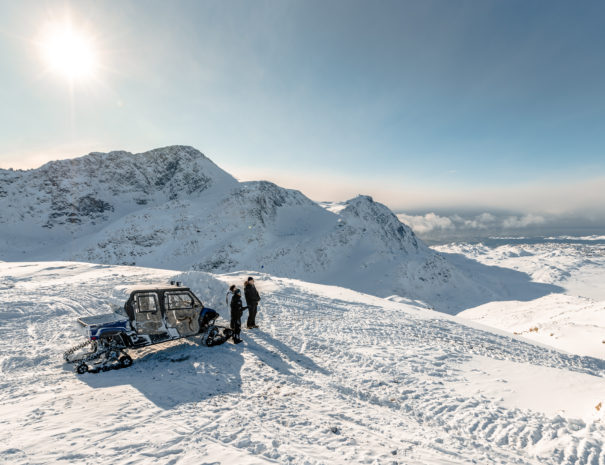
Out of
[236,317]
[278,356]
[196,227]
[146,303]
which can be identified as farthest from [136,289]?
[196,227]

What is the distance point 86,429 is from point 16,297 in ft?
48.8

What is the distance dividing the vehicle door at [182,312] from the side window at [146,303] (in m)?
0.32

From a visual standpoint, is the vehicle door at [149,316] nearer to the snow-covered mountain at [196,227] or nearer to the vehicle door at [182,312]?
the vehicle door at [182,312]

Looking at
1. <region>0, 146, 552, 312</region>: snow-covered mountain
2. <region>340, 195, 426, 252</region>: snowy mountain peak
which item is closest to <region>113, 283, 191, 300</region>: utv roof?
<region>0, 146, 552, 312</region>: snow-covered mountain

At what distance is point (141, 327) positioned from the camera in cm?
845

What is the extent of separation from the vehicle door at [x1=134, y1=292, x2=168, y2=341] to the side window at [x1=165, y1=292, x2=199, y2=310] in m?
0.40

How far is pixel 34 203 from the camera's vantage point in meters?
79.2

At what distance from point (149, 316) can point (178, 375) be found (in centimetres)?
238

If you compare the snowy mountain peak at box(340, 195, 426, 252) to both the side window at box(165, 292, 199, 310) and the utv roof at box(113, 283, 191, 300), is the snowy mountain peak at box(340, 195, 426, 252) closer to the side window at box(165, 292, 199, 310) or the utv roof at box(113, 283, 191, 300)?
the utv roof at box(113, 283, 191, 300)

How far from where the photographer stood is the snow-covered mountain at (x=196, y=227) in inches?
2516

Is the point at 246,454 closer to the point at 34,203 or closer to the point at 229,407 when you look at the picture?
the point at 229,407

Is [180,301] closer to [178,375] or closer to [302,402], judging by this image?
[178,375]

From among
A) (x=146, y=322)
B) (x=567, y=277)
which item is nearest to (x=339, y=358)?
(x=146, y=322)

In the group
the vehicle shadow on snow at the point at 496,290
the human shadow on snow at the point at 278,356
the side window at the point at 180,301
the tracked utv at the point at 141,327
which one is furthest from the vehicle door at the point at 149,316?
the vehicle shadow on snow at the point at 496,290
